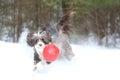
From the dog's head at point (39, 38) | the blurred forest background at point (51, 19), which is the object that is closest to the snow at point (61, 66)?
the dog's head at point (39, 38)

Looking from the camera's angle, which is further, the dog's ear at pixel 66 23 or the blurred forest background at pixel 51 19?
the blurred forest background at pixel 51 19

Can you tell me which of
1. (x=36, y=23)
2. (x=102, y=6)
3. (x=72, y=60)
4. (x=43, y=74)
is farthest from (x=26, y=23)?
(x=43, y=74)

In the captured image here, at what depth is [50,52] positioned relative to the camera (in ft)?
5.51

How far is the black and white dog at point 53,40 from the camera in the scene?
Result: 1.73 meters

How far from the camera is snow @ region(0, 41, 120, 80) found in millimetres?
1704

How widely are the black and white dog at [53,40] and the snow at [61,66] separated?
5 cm

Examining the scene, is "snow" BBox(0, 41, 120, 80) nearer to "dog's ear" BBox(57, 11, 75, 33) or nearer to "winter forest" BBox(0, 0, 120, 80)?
"winter forest" BBox(0, 0, 120, 80)

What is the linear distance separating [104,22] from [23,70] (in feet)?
4.02

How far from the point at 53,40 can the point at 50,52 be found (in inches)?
7.7

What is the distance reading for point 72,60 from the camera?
1.93 m

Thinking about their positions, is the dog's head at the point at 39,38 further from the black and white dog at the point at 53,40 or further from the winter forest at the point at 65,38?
the winter forest at the point at 65,38

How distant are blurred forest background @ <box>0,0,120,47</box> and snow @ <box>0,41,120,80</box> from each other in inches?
24.3

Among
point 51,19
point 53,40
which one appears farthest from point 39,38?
point 51,19

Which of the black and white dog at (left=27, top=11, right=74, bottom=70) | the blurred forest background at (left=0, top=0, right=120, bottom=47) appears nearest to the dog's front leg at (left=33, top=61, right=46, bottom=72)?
the black and white dog at (left=27, top=11, right=74, bottom=70)
